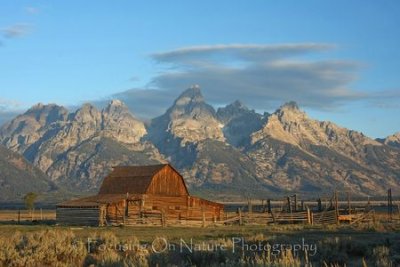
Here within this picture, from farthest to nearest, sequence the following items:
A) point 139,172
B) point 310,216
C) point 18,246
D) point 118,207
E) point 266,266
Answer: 1. point 139,172
2. point 118,207
3. point 310,216
4. point 18,246
5. point 266,266

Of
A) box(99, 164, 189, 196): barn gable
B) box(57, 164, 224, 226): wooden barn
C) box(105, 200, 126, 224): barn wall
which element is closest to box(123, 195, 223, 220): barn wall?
box(57, 164, 224, 226): wooden barn

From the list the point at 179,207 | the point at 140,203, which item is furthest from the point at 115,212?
the point at 179,207

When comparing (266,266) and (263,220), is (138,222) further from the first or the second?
(266,266)

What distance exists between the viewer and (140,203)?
192 feet

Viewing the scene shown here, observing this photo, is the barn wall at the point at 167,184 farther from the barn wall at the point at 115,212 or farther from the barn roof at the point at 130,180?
the barn wall at the point at 115,212

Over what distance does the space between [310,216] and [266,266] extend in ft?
134

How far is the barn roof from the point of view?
6281 cm

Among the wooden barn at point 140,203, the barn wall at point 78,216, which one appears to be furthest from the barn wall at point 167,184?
the barn wall at point 78,216

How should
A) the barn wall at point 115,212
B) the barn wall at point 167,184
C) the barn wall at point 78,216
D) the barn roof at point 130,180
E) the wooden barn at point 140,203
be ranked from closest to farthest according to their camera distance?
the barn wall at point 115,212
the wooden barn at point 140,203
the barn wall at point 78,216
the barn roof at point 130,180
the barn wall at point 167,184

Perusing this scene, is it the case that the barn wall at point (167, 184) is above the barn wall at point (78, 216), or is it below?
above

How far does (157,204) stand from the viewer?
61.2 meters

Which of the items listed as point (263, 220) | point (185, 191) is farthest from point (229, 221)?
point (185, 191)

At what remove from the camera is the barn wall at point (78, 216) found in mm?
55875

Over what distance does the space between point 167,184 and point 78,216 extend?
35.9 ft
